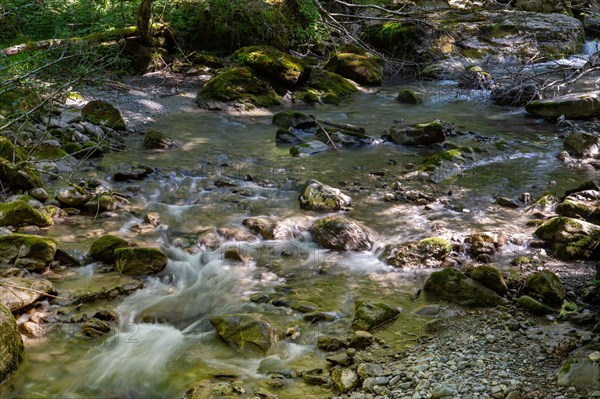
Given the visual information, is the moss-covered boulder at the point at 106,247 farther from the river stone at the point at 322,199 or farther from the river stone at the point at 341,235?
the river stone at the point at 322,199

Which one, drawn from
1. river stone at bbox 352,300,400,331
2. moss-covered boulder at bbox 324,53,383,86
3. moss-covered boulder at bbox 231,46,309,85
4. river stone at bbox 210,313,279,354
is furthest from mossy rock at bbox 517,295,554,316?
moss-covered boulder at bbox 324,53,383,86

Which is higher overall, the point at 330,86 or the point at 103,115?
the point at 103,115

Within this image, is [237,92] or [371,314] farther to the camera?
[237,92]

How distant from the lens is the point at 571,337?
4.16 metres

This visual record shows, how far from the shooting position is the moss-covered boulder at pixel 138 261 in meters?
5.75

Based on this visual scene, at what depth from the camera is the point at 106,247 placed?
19.5ft

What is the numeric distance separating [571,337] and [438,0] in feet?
75.0

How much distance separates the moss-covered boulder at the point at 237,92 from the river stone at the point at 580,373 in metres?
11.1

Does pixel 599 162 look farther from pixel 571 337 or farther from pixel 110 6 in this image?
pixel 110 6

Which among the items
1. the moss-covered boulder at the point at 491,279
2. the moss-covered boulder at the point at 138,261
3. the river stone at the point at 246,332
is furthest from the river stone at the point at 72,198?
the moss-covered boulder at the point at 491,279

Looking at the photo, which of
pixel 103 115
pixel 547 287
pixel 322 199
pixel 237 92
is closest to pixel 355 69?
pixel 237 92

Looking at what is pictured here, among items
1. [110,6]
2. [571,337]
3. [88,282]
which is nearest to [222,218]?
[88,282]

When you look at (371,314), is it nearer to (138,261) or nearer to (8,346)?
(138,261)

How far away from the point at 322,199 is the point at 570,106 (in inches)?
315
